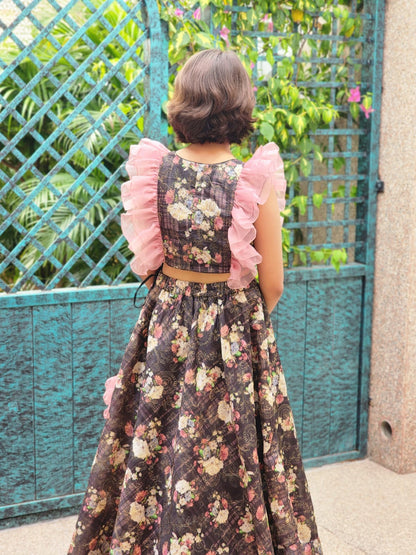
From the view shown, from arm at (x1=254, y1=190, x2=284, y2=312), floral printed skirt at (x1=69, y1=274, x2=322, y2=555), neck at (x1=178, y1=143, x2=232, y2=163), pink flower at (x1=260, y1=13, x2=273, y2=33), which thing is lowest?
floral printed skirt at (x1=69, y1=274, x2=322, y2=555)

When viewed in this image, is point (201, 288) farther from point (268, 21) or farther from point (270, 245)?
point (268, 21)

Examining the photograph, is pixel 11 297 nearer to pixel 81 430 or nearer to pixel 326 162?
pixel 81 430

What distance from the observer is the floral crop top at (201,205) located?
2.18m

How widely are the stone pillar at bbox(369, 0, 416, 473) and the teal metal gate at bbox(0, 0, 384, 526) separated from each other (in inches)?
2.0

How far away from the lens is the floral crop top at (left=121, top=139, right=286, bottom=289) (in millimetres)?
2176

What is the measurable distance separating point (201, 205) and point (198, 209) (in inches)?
0.6

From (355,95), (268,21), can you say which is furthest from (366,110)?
(268,21)

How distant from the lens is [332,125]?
348 cm

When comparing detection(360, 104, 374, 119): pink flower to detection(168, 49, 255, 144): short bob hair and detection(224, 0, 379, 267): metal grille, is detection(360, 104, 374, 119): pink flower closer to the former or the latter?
detection(224, 0, 379, 267): metal grille

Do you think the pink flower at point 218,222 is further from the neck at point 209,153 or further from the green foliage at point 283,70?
the green foliage at point 283,70

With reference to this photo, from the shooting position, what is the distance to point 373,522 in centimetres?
312

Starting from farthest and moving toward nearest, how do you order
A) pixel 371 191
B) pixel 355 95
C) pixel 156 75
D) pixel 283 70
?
1. pixel 371 191
2. pixel 355 95
3. pixel 283 70
4. pixel 156 75

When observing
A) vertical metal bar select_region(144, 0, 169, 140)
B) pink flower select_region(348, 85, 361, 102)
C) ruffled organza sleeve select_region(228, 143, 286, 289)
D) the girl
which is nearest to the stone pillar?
pink flower select_region(348, 85, 361, 102)

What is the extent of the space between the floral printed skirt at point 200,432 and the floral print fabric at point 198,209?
0.32 feet
